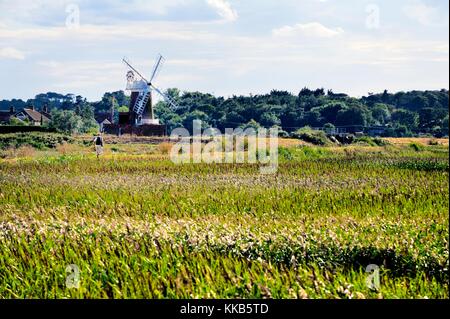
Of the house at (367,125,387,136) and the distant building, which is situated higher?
the distant building

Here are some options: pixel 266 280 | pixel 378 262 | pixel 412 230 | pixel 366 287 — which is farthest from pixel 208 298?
pixel 412 230

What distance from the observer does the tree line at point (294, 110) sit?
86.5 ft

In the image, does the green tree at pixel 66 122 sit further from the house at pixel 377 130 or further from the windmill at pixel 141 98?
the house at pixel 377 130

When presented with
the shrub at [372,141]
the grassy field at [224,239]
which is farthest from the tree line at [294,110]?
the grassy field at [224,239]

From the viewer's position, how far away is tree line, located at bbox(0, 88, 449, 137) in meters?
26.4

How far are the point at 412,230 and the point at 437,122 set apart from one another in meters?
28.0

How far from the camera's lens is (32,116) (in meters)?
37.8

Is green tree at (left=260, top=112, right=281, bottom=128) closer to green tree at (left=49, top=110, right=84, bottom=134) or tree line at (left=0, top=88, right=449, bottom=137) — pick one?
tree line at (left=0, top=88, right=449, bottom=137)

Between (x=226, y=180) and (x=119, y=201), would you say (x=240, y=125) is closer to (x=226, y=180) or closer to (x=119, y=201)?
(x=226, y=180)

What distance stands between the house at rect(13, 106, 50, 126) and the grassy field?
733 inches

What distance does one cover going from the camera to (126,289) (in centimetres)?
884

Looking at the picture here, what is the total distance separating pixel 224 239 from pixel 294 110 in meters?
17.3

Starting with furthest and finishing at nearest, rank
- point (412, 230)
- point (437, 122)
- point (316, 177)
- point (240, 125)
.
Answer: point (437, 122) < point (240, 125) < point (316, 177) < point (412, 230)

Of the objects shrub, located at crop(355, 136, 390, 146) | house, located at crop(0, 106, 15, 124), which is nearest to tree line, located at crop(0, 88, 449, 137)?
shrub, located at crop(355, 136, 390, 146)
